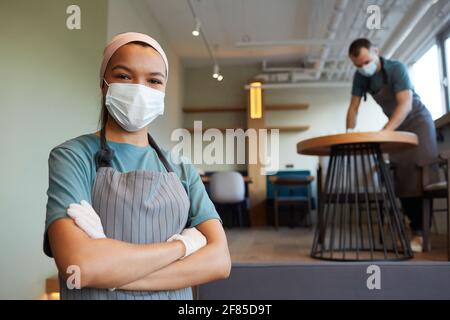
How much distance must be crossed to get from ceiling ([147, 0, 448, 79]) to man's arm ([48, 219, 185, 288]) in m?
2.03

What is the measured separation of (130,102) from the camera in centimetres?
74

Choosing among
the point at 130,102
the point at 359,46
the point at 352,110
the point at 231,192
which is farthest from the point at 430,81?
the point at 130,102

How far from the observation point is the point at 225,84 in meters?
2.04

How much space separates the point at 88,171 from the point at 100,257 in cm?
17

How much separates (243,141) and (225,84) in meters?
0.81

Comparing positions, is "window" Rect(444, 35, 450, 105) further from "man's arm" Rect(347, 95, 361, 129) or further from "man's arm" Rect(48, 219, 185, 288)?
"man's arm" Rect(48, 219, 185, 288)

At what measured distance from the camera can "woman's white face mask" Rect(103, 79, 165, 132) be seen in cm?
75

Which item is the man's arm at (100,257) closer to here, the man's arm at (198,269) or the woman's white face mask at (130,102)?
the man's arm at (198,269)

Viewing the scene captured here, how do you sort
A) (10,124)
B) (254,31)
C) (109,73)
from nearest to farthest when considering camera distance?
(109,73) < (10,124) < (254,31)

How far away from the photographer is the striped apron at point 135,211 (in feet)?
2.09

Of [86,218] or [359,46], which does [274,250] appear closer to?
[359,46]

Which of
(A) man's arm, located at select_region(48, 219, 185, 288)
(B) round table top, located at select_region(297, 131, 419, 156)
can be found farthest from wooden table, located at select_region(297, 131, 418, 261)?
(A) man's arm, located at select_region(48, 219, 185, 288)

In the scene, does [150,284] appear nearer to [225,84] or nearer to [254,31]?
[225,84]

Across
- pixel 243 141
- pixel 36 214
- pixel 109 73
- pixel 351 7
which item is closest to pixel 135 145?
pixel 109 73
